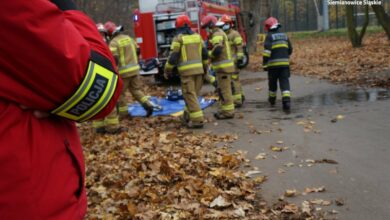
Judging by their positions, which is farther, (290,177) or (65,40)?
(290,177)

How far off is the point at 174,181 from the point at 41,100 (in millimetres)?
4279

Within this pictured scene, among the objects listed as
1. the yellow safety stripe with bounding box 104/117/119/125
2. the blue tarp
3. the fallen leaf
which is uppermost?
the yellow safety stripe with bounding box 104/117/119/125

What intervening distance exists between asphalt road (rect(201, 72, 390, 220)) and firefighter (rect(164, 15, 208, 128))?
0.53 m

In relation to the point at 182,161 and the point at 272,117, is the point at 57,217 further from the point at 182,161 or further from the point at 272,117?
the point at 272,117

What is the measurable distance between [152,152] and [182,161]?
0.88m

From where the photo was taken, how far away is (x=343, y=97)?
11.4 metres

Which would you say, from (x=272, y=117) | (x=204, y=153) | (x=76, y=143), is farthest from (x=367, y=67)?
(x=76, y=143)

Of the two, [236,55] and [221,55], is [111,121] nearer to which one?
[221,55]

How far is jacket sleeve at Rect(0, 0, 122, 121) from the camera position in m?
1.39

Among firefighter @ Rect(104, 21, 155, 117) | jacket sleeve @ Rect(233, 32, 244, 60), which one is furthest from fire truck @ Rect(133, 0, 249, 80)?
firefighter @ Rect(104, 21, 155, 117)

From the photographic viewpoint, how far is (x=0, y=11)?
4.48 feet

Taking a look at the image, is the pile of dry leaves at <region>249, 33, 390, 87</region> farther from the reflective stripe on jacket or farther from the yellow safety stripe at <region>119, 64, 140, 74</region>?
the yellow safety stripe at <region>119, 64, 140, 74</region>

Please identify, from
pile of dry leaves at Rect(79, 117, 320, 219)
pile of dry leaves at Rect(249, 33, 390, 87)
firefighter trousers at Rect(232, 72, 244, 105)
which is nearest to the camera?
pile of dry leaves at Rect(79, 117, 320, 219)

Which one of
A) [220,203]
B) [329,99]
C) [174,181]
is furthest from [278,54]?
[220,203]
